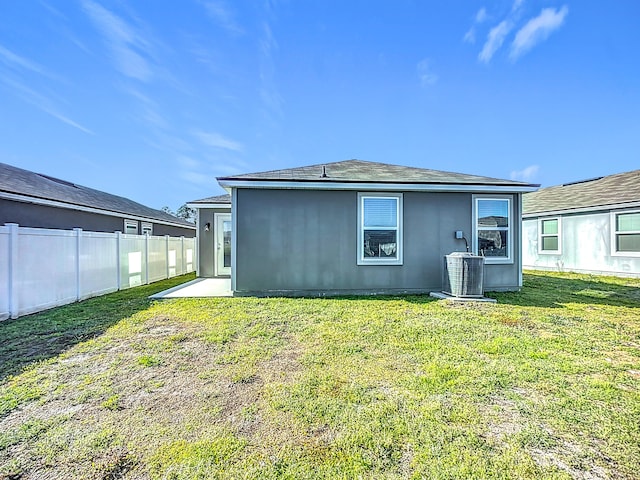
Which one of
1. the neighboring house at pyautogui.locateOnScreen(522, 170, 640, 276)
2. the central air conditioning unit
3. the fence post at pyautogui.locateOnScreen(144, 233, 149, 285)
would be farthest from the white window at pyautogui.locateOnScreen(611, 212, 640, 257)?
the fence post at pyautogui.locateOnScreen(144, 233, 149, 285)

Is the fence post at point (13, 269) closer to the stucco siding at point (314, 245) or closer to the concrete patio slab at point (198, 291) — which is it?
the concrete patio slab at point (198, 291)

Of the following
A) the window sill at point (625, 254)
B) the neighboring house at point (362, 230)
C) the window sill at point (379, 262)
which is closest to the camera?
the neighboring house at point (362, 230)

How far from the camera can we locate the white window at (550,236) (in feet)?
45.2

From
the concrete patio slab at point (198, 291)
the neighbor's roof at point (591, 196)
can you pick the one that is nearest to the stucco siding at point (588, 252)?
the neighbor's roof at point (591, 196)

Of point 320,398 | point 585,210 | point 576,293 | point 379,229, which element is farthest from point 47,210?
point 585,210

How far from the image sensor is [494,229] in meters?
8.37

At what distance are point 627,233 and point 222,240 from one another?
48.0 ft

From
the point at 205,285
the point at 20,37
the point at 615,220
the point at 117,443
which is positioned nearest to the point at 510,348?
the point at 117,443

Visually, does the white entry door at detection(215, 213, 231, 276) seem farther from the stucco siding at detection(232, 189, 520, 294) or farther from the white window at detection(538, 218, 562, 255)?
the white window at detection(538, 218, 562, 255)

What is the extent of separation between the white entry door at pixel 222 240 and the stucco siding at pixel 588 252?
46.2 feet

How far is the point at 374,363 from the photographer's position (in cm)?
366

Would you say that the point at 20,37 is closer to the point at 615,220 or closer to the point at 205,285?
the point at 205,285

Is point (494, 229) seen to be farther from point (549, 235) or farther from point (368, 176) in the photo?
point (549, 235)

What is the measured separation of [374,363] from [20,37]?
16.1m
